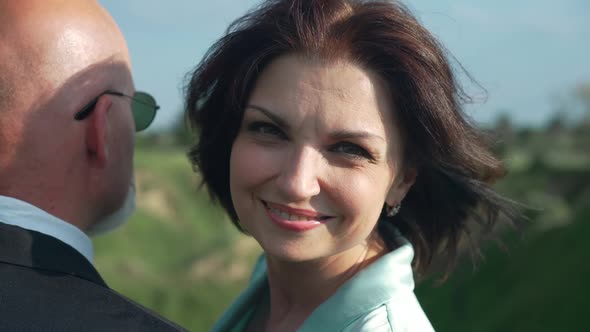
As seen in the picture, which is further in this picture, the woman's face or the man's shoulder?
the woman's face

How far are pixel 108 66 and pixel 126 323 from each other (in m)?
0.97

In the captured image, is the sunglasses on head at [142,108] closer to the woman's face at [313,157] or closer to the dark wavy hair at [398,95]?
the dark wavy hair at [398,95]

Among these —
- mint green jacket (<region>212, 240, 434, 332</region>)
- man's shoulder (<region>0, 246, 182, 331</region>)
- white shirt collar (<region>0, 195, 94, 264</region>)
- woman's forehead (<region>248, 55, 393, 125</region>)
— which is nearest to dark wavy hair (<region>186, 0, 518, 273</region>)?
woman's forehead (<region>248, 55, 393, 125</region>)

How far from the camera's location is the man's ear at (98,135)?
249cm

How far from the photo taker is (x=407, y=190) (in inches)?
108

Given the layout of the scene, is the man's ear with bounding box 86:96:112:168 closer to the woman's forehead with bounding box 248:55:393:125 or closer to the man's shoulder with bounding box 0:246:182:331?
the man's shoulder with bounding box 0:246:182:331

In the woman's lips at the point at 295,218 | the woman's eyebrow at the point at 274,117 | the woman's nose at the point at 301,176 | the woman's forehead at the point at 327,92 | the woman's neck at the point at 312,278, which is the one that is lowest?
the woman's neck at the point at 312,278

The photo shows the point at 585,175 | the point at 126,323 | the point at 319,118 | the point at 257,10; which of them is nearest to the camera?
the point at 126,323

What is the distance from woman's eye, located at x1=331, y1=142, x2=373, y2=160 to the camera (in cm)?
238

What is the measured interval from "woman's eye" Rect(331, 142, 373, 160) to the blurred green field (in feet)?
4.75

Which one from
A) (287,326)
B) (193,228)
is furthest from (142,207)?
(287,326)

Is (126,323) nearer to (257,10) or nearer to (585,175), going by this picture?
(257,10)

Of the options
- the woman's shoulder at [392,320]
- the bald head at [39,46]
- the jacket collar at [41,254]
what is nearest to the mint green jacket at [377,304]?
the woman's shoulder at [392,320]

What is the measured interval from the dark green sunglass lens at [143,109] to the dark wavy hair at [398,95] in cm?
16
